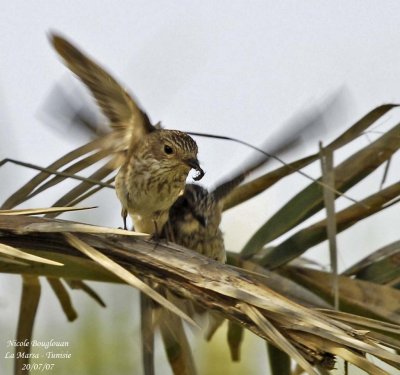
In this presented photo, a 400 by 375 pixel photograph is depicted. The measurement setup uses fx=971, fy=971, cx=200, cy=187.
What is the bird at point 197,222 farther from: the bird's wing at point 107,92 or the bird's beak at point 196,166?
the bird's wing at point 107,92

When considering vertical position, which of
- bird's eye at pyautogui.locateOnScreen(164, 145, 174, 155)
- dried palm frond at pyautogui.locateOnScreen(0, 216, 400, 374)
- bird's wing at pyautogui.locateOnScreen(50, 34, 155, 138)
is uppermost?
bird's eye at pyautogui.locateOnScreen(164, 145, 174, 155)

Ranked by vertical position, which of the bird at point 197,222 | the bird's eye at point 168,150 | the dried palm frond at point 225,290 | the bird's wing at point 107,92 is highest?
the bird's eye at point 168,150

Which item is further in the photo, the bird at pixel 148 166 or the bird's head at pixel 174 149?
the bird's head at pixel 174 149

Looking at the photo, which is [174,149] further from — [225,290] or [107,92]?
[225,290]

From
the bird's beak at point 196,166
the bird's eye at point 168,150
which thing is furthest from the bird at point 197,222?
the bird's eye at point 168,150

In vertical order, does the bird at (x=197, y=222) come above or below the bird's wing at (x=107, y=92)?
below

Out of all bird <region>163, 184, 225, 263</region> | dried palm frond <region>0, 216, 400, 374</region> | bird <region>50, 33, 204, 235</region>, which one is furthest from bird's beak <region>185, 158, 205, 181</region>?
dried palm frond <region>0, 216, 400, 374</region>

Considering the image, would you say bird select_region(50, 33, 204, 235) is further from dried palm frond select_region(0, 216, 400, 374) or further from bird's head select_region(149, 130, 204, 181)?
dried palm frond select_region(0, 216, 400, 374)

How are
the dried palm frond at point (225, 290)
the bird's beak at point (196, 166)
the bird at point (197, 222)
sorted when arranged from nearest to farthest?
the dried palm frond at point (225, 290) < the bird's beak at point (196, 166) < the bird at point (197, 222)
